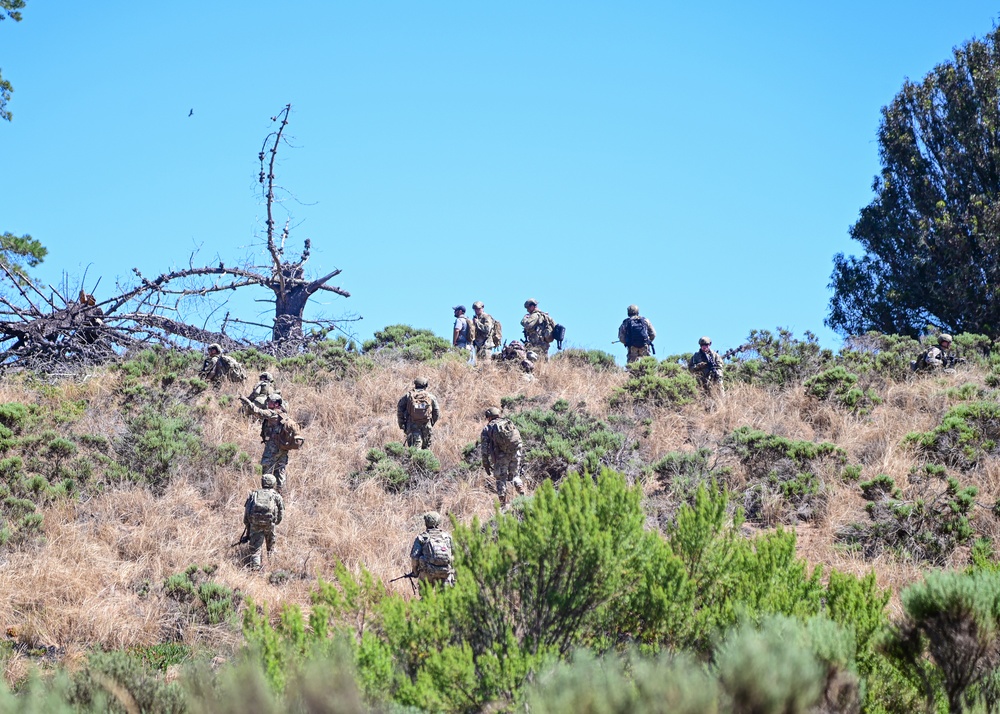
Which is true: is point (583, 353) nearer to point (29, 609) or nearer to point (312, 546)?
point (312, 546)

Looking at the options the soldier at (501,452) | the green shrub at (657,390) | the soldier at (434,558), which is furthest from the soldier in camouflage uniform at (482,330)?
the soldier at (434,558)

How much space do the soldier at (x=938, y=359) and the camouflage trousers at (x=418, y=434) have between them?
28.1 feet

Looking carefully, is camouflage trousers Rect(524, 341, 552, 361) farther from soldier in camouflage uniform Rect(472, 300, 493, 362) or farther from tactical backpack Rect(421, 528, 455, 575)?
tactical backpack Rect(421, 528, 455, 575)

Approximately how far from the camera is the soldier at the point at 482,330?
71.4ft

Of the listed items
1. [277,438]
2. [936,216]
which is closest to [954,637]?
[277,438]

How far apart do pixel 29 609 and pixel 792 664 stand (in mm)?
7764

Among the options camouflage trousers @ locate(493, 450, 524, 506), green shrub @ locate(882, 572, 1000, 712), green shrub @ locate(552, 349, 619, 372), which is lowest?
green shrub @ locate(882, 572, 1000, 712)

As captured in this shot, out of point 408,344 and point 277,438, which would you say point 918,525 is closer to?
point 277,438

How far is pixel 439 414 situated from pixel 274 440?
308 cm

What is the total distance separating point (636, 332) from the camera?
69.0 ft

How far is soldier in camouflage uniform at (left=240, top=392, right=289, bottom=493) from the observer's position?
13992 mm

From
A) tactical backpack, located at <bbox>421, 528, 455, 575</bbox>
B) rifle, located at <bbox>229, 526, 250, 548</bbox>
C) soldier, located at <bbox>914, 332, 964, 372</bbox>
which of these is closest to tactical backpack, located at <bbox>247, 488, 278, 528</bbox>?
rifle, located at <bbox>229, 526, 250, 548</bbox>

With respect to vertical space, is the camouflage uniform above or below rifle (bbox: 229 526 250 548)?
above

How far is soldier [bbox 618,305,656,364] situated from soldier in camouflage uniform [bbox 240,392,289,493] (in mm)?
8375
